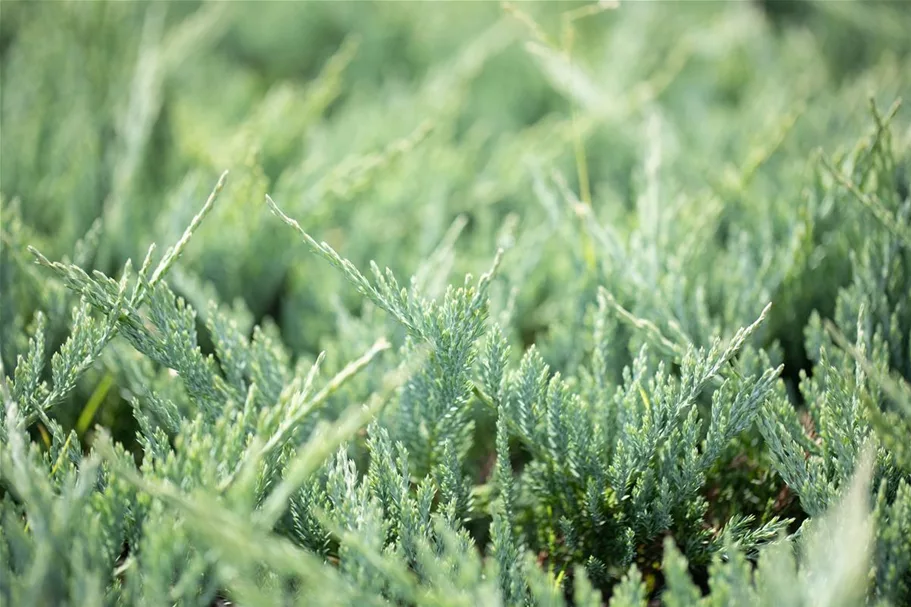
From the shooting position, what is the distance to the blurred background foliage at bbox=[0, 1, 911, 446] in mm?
1135

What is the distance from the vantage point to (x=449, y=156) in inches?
60.9

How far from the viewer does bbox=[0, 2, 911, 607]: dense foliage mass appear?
71 centimetres

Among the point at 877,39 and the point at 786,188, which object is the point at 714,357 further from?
the point at 877,39

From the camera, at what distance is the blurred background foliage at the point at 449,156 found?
113 centimetres

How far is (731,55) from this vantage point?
2031 millimetres

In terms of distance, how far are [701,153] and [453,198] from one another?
2.00 ft

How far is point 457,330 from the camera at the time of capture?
821mm

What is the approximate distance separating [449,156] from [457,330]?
2.66 ft

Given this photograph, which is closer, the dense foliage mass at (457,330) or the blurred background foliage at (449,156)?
the dense foliage mass at (457,330)

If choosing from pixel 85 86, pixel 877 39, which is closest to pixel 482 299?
pixel 85 86

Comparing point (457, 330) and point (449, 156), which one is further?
point (449, 156)

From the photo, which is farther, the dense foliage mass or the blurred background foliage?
the blurred background foliage

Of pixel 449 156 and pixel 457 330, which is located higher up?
pixel 449 156

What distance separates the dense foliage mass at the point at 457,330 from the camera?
2.32 feet
